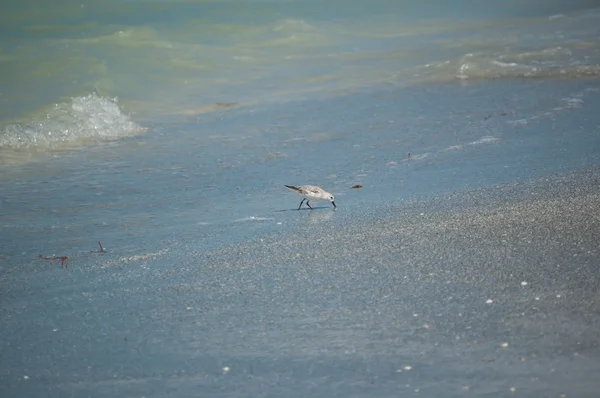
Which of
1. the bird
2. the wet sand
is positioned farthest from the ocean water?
the bird

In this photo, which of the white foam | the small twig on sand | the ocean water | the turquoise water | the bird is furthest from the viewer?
the turquoise water

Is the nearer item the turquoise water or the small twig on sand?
the small twig on sand

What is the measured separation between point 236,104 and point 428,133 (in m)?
4.12

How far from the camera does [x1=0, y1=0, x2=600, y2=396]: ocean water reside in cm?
458

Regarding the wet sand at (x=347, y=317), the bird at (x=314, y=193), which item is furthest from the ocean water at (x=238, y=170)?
the bird at (x=314, y=193)

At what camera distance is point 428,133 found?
10430mm

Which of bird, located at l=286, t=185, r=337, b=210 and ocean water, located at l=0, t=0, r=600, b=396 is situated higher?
bird, located at l=286, t=185, r=337, b=210

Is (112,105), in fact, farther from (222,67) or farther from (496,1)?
(496,1)

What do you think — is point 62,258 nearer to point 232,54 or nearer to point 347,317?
point 347,317

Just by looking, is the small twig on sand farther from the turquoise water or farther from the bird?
the turquoise water

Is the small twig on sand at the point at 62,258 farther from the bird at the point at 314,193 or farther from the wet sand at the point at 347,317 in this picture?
the bird at the point at 314,193

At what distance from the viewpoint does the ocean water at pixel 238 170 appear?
15.0 feet

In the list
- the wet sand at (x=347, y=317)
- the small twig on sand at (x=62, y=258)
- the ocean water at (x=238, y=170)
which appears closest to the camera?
the wet sand at (x=347, y=317)

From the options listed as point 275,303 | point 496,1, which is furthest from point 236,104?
point 496,1
